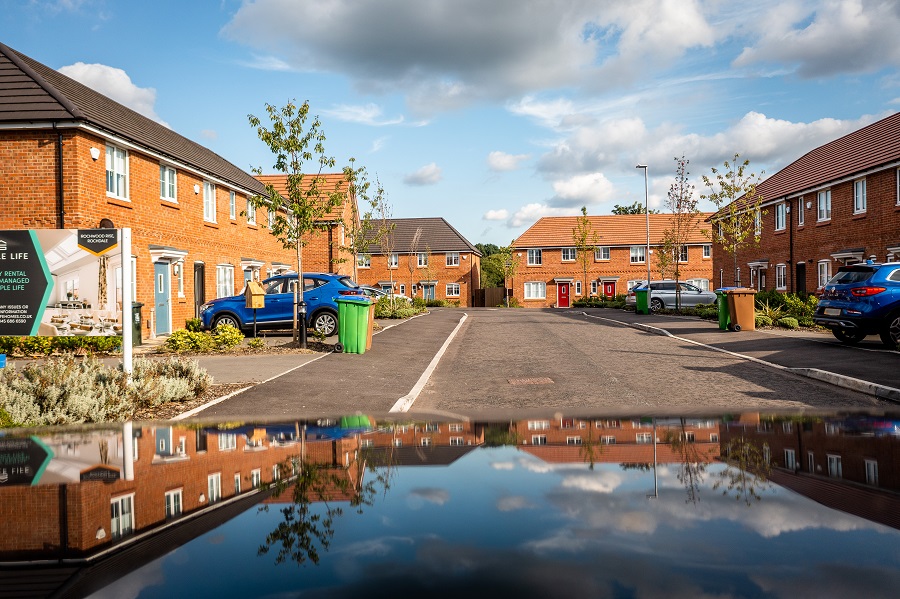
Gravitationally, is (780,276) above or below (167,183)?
below

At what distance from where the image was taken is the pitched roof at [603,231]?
64312 mm

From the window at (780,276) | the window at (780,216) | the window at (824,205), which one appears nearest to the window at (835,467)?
the window at (824,205)

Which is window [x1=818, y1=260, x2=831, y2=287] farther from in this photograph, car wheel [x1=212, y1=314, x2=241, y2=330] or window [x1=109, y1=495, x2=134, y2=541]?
window [x1=109, y1=495, x2=134, y2=541]

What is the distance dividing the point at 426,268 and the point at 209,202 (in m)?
40.9

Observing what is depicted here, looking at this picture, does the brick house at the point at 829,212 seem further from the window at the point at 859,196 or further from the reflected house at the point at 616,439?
the reflected house at the point at 616,439

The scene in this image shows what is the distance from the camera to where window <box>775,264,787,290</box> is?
37.2 meters

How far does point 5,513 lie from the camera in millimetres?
2730

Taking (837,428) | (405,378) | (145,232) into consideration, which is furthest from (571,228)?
(837,428)

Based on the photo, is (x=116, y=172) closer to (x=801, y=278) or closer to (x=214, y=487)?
(x=214, y=487)

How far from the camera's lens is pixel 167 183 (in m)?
23.9

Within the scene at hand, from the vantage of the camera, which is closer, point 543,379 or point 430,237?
point 543,379

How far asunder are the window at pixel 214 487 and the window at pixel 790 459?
260 cm

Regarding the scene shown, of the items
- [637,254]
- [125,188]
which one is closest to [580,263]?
[637,254]

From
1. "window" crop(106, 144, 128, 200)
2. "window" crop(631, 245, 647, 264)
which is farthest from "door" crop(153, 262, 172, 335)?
"window" crop(631, 245, 647, 264)
